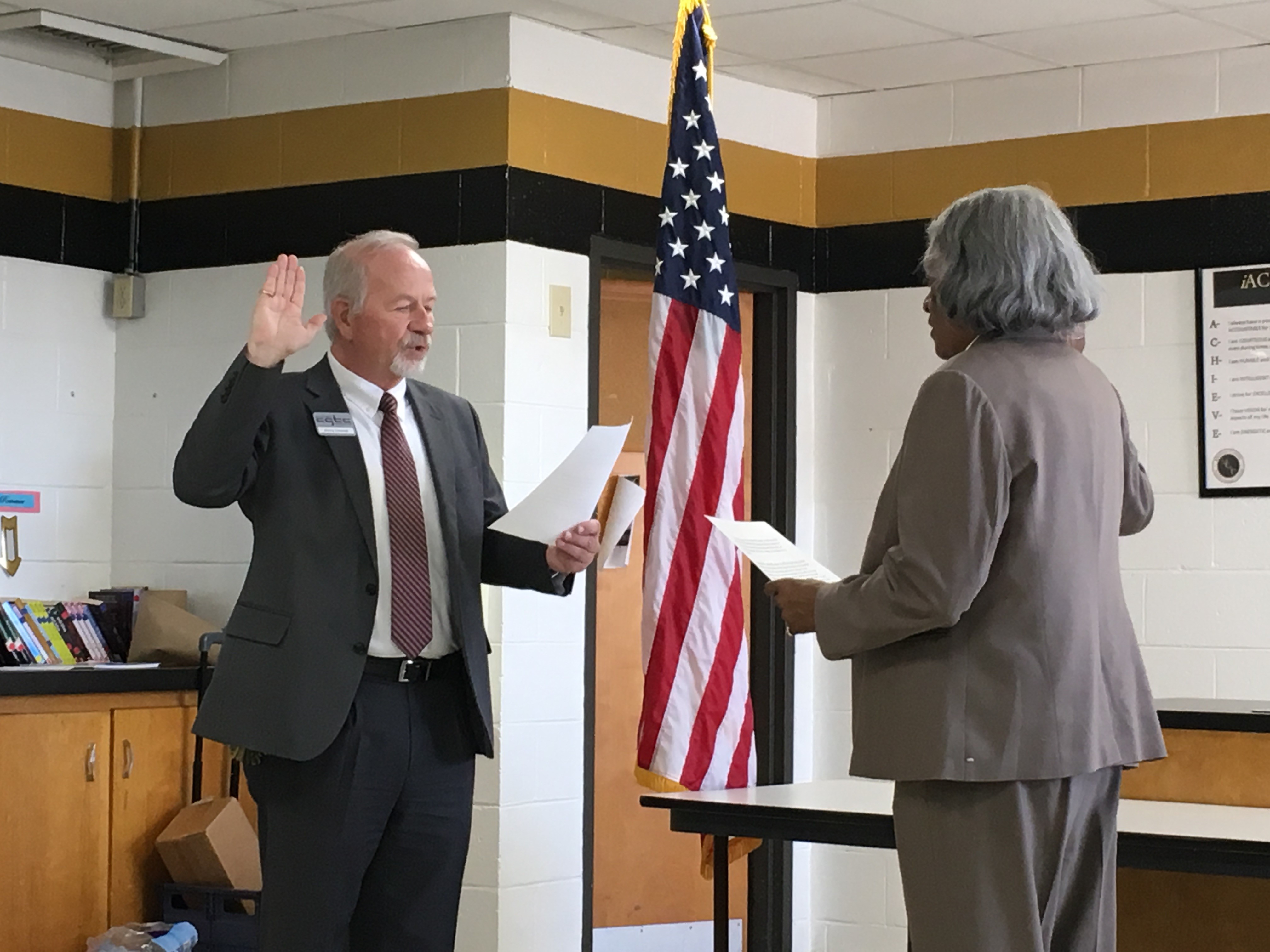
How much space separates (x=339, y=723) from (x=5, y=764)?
1.94 meters

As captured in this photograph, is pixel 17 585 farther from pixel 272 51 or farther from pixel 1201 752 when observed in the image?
pixel 1201 752

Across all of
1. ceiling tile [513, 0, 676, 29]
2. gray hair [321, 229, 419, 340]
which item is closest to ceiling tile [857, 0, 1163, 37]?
ceiling tile [513, 0, 676, 29]

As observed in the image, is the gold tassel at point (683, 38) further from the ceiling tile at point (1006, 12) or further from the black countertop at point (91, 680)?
the black countertop at point (91, 680)

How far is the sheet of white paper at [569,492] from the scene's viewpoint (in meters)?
2.88

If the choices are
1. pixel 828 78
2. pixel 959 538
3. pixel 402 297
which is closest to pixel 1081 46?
pixel 828 78

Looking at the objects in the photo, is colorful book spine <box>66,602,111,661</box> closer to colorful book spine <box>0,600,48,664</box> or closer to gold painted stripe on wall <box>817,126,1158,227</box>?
colorful book spine <box>0,600,48,664</box>

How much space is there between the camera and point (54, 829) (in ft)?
14.7

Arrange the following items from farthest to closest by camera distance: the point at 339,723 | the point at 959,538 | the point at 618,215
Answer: the point at 618,215
the point at 339,723
the point at 959,538

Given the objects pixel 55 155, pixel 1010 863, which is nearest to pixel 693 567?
pixel 1010 863

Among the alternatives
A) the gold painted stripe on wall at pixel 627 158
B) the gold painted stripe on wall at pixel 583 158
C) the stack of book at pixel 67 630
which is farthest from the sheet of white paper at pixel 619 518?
the stack of book at pixel 67 630

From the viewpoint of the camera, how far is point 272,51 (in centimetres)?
502

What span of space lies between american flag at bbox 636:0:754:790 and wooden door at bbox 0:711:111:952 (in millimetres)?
1511

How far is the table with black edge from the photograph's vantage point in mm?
2764

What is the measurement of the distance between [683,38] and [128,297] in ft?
6.61
